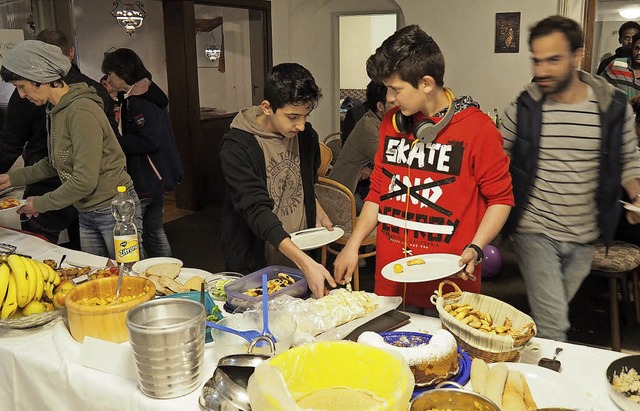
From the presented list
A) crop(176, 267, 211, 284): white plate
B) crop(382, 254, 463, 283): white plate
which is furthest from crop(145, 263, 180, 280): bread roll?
crop(382, 254, 463, 283): white plate

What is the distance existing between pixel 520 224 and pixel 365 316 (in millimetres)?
840

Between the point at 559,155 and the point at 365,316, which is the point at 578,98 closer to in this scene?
the point at 559,155

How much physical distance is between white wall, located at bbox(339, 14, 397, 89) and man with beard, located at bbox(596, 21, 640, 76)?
140 inches

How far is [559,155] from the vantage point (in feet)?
6.61

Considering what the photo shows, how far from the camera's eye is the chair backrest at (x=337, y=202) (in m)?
3.29

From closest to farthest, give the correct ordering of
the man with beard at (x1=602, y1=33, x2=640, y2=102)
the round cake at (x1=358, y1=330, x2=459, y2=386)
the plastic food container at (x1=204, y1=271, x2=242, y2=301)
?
the round cake at (x1=358, y1=330, x2=459, y2=386) < the plastic food container at (x1=204, y1=271, x2=242, y2=301) < the man with beard at (x1=602, y1=33, x2=640, y2=102)

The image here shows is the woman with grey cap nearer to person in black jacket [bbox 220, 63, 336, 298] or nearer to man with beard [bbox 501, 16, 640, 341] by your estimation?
person in black jacket [bbox 220, 63, 336, 298]

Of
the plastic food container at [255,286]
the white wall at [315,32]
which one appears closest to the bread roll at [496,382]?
the plastic food container at [255,286]

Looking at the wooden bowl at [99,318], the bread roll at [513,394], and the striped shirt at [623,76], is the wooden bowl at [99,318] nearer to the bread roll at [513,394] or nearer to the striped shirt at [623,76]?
the bread roll at [513,394]

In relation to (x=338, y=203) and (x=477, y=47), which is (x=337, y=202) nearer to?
(x=338, y=203)

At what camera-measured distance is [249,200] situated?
1886mm

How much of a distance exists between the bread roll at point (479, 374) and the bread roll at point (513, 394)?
0.15ft

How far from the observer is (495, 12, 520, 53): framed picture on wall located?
553 centimetres

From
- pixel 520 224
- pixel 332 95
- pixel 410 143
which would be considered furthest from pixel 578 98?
pixel 332 95
